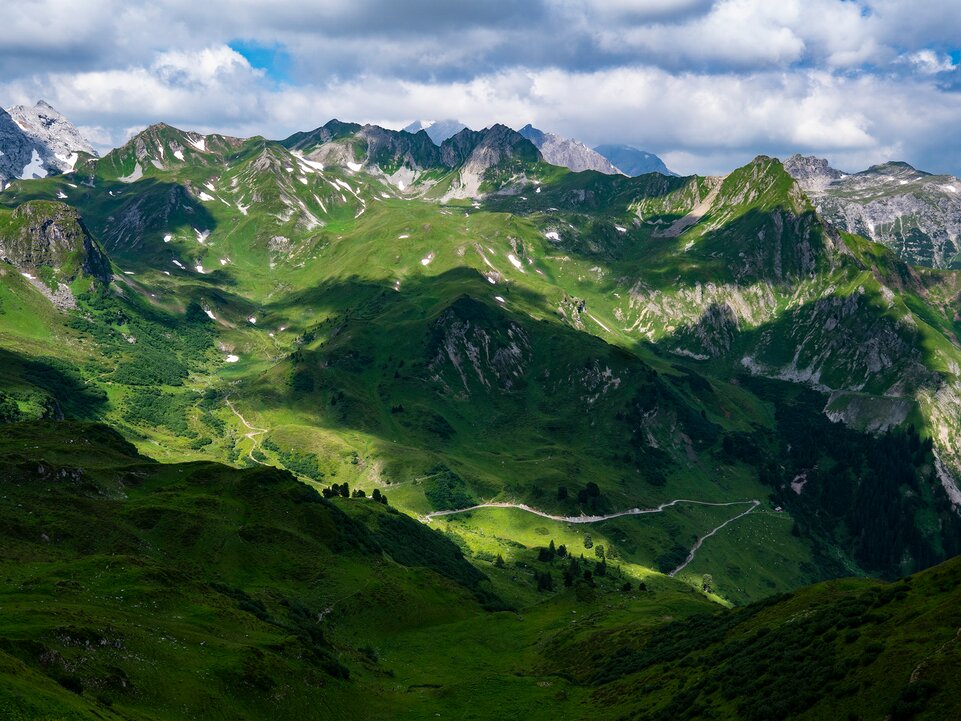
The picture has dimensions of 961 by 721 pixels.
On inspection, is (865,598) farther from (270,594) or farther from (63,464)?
(63,464)

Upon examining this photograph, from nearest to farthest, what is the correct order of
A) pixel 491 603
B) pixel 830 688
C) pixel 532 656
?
pixel 830 688 < pixel 532 656 < pixel 491 603

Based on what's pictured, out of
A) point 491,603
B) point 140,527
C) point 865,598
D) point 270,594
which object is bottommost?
point 491,603

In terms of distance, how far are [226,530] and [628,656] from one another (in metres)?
86.0

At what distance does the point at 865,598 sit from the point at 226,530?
119m

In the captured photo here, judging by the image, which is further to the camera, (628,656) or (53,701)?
(628,656)

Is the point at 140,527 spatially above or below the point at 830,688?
below

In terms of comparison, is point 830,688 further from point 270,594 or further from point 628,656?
point 270,594

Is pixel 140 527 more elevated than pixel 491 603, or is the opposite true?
pixel 140 527

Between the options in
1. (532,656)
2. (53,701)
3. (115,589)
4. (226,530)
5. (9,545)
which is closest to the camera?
(53,701)

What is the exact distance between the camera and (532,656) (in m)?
131

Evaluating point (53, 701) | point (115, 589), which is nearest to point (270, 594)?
point (115, 589)

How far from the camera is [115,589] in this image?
9944cm

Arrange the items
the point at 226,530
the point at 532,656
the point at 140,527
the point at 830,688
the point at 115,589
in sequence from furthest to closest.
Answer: the point at 226,530 → the point at 140,527 → the point at 532,656 → the point at 115,589 → the point at 830,688

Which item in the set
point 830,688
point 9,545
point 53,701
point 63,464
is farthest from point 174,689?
point 63,464
